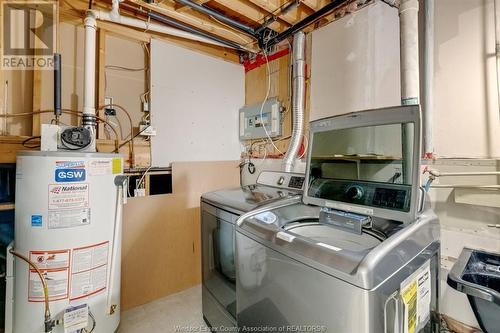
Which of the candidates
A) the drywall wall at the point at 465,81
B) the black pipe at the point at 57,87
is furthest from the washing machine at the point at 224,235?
the black pipe at the point at 57,87

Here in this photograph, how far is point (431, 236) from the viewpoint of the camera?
99cm

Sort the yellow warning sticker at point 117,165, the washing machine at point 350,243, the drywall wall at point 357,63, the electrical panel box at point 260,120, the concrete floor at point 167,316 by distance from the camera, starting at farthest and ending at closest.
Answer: the electrical panel box at point 260,120 → the concrete floor at point 167,316 → the drywall wall at point 357,63 → the yellow warning sticker at point 117,165 → the washing machine at point 350,243

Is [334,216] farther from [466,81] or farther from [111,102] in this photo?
[111,102]

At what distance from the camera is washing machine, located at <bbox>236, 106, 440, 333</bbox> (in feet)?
2.52

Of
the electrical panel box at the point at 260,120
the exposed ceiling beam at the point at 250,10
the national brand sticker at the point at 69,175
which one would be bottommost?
the national brand sticker at the point at 69,175

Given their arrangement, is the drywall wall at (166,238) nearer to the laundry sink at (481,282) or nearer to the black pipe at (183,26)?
the black pipe at (183,26)

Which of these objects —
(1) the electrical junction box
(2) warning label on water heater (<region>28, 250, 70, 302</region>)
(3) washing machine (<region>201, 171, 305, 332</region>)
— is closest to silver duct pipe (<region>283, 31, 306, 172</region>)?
(3) washing machine (<region>201, 171, 305, 332</region>)

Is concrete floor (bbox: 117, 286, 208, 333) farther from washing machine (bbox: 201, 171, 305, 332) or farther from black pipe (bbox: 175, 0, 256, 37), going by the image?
black pipe (bbox: 175, 0, 256, 37)

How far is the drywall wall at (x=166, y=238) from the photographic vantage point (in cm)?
207

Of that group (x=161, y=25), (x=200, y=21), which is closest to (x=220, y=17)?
(x=200, y=21)

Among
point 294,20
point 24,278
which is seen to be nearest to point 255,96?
point 294,20

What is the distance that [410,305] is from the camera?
880mm

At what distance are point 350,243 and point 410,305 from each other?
10.8 inches

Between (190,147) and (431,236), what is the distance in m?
2.06
